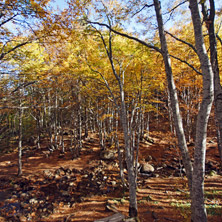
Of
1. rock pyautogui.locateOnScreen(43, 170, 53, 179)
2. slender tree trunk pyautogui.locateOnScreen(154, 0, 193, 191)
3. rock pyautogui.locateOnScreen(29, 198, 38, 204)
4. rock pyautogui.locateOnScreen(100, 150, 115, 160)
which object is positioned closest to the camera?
slender tree trunk pyautogui.locateOnScreen(154, 0, 193, 191)

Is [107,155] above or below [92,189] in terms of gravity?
above

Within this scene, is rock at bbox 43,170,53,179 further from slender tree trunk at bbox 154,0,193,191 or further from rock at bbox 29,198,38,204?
slender tree trunk at bbox 154,0,193,191

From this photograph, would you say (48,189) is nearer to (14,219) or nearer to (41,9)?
(14,219)

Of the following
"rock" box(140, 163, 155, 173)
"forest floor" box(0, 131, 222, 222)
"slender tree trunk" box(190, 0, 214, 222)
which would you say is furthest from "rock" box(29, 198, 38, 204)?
"slender tree trunk" box(190, 0, 214, 222)

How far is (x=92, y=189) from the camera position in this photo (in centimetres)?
943

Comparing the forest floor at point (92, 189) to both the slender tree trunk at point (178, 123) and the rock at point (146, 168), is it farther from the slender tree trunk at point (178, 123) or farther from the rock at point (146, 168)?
the slender tree trunk at point (178, 123)

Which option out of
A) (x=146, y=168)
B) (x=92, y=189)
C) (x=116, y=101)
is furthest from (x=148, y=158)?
(x=116, y=101)

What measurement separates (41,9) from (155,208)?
8950mm

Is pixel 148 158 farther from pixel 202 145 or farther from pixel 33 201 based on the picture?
pixel 202 145

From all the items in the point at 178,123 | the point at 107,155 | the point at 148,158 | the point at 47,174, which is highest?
the point at 178,123

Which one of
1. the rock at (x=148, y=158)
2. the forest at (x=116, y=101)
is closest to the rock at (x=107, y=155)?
the forest at (x=116, y=101)

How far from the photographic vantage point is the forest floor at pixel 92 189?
6.44 metres

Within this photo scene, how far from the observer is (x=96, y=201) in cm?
789

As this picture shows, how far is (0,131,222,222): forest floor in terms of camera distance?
644 cm
